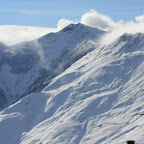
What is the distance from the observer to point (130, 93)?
178625mm

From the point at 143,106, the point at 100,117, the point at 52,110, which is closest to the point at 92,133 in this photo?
the point at 100,117

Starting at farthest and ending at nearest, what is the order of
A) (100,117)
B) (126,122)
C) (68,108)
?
1. (68,108)
2. (100,117)
3. (126,122)

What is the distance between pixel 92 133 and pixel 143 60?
201ft

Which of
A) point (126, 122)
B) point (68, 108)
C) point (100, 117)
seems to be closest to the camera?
point (126, 122)

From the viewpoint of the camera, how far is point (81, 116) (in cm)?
17625

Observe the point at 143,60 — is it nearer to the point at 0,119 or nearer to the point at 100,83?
the point at 100,83

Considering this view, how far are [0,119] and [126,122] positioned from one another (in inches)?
2915

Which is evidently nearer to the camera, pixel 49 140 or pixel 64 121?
pixel 49 140

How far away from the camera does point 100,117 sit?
171 meters

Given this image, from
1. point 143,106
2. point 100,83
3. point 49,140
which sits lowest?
point 49,140

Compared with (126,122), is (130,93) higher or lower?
higher

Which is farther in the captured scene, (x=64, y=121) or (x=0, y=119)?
(x=0, y=119)

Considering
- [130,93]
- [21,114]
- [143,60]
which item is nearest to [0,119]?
[21,114]

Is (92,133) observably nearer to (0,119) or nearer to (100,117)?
(100,117)
